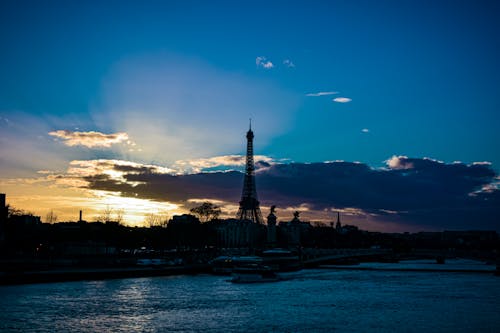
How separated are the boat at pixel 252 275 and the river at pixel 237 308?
23.8 ft

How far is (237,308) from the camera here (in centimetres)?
3509

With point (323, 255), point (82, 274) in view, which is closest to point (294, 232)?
point (323, 255)

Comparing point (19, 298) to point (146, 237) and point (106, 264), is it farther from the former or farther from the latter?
point (146, 237)

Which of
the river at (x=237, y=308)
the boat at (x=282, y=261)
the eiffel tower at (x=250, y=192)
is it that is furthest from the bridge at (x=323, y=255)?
the river at (x=237, y=308)

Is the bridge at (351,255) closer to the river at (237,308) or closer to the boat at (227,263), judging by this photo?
the boat at (227,263)

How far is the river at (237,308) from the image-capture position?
92.3ft

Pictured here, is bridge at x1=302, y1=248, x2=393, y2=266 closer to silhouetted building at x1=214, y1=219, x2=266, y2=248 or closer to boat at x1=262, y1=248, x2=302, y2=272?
boat at x1=262, y1=248, x2=302, y2=272

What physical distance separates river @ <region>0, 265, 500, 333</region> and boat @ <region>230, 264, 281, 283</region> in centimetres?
726

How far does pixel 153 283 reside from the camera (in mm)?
50562

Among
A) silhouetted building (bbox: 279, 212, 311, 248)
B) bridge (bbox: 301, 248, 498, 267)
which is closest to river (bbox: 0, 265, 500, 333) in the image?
bridge (bbox: 301, 248, 498, 267)

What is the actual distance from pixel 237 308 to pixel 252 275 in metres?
24.2

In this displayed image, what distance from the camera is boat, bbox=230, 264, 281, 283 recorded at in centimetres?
5811

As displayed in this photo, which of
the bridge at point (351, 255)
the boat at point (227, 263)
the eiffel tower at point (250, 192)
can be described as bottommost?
the boat at point (227, 263)

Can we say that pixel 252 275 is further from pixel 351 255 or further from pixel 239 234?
pixel 239 234
